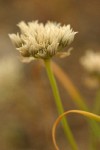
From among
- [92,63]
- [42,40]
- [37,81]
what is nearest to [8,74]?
[37,81]

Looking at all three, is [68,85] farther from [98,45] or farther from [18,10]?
[18,10]

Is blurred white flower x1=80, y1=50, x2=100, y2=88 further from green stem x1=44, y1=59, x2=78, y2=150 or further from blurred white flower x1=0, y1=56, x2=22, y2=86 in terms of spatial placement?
blurred white flower x1=0, y1=56, x2=22, y2=86

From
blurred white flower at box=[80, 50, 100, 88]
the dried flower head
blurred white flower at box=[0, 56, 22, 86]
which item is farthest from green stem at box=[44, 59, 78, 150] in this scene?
blurred white flower at box=[0, 56, 22, 86]

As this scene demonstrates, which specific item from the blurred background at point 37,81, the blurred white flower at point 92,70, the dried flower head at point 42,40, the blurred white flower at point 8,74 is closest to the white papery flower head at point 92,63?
the blurred white flower at point 92,70

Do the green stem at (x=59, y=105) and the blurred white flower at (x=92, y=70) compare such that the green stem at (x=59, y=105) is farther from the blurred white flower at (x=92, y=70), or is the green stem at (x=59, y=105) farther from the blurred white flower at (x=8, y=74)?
the blurred white flower at (x=8, y=74)

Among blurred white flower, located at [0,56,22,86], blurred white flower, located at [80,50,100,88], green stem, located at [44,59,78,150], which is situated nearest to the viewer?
green stem, located at [44,59,78,150]

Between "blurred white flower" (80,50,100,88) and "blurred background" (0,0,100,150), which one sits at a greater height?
"blurred background" (0,0,100,150)

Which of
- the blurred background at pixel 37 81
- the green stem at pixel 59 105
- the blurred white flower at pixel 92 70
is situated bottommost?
the green stem at pixel 59 105
